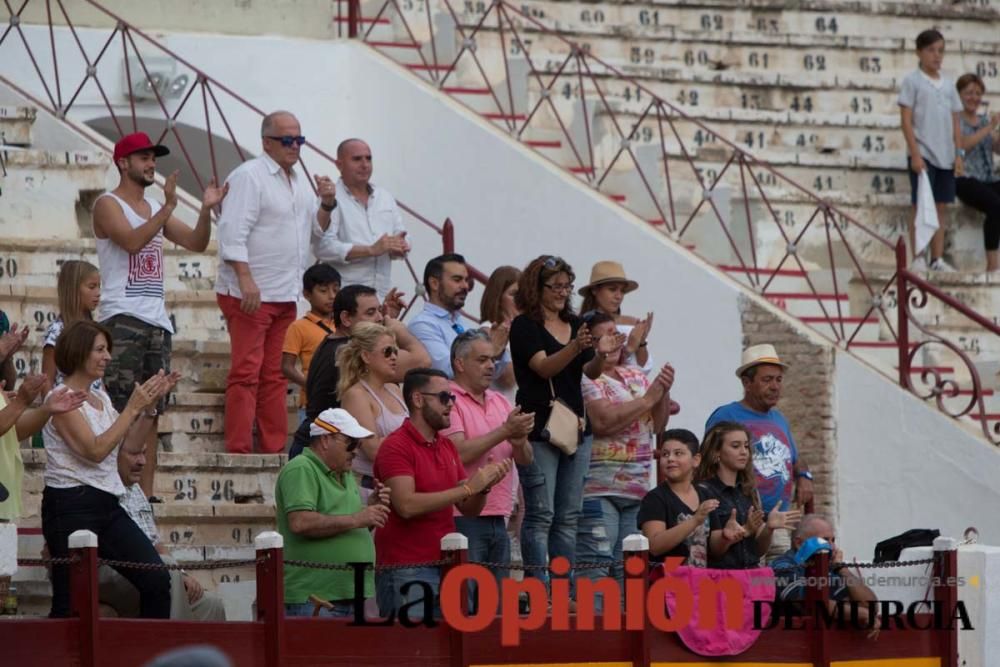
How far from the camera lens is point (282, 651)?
32.4ft

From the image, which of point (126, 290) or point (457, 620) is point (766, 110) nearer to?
point (126, 290)

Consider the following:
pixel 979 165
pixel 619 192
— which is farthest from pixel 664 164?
pixel 979 165

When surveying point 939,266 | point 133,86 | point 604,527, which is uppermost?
point 133,86

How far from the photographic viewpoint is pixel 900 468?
14828mm

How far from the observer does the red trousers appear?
12.5 meters

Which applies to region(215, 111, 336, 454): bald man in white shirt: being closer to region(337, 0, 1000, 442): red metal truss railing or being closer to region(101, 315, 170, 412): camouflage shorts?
region(101, 315, 170, 412): camouflage shorts

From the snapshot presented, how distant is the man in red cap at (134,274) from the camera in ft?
38.5

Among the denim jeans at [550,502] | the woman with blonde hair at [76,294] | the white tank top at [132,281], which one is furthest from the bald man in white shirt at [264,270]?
the denim jeans at [550,502]

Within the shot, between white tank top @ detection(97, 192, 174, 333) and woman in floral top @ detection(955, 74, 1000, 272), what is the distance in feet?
21.8

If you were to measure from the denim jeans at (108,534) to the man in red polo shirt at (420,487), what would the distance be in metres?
0.96

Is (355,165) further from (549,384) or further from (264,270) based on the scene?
(549,384)

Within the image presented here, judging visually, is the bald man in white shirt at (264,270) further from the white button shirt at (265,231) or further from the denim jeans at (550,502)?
the denim jeans at (550,502)

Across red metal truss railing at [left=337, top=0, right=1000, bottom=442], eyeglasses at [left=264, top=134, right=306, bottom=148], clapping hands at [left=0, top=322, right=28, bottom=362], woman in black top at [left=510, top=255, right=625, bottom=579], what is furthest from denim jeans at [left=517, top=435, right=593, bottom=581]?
red metal truss railing at [left=337, top=0, right=1000, bottom=442]

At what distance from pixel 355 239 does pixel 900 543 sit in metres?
3.35
